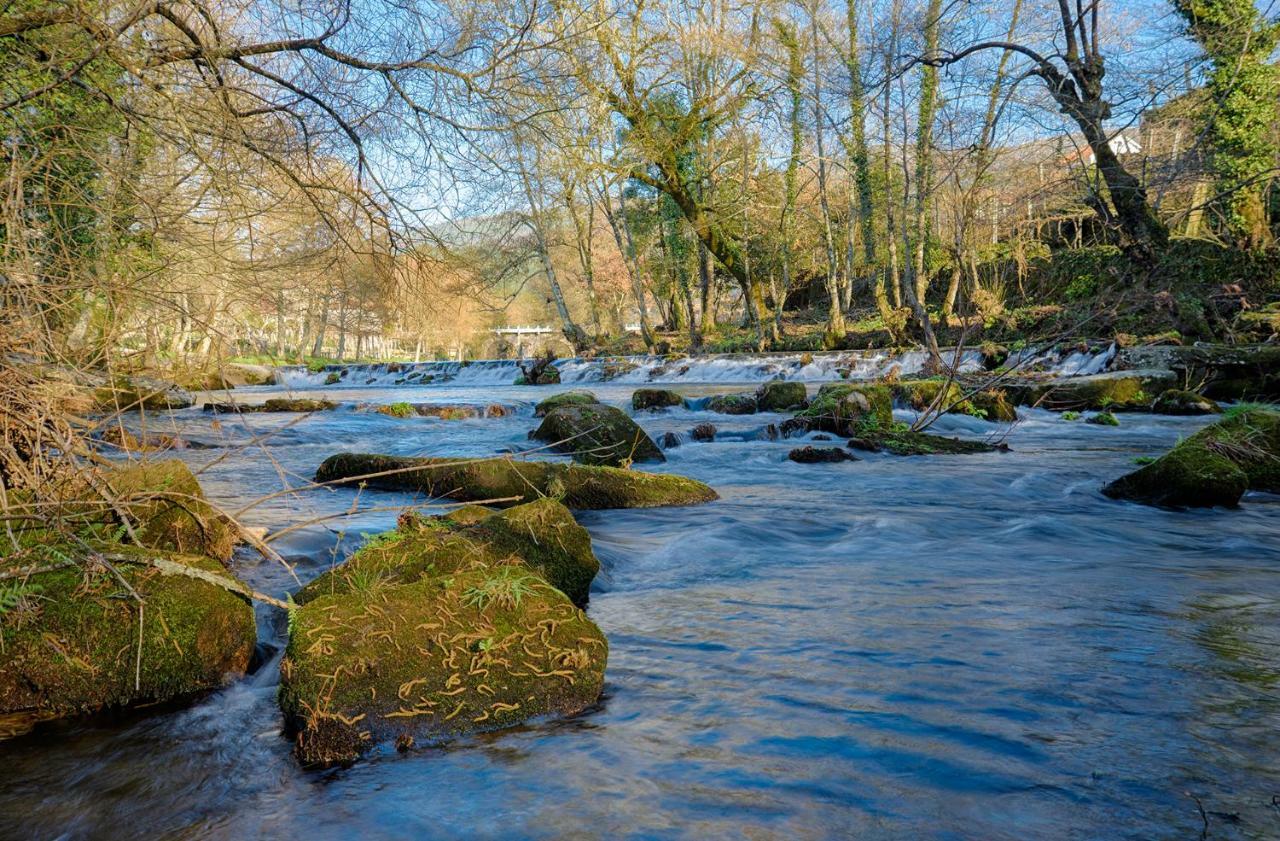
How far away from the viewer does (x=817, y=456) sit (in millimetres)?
9531

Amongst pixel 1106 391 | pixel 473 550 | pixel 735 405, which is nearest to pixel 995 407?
pixel 1106 391

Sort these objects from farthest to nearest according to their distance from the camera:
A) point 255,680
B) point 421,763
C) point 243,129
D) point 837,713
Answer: point 243,129, point 255,680, point 837,713, point 421,763

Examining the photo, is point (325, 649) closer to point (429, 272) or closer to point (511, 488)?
point (429, 272)

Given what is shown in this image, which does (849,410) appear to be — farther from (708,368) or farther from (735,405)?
(708,368)

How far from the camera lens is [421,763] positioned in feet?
8.42

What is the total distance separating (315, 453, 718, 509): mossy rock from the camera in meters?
6.41

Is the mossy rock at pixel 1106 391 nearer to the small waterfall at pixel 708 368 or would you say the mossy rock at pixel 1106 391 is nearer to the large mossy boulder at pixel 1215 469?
the small waterfall at pixel 708 368

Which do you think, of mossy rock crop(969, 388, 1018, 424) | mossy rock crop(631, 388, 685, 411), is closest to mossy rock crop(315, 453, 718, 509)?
mossy rock crop(969, 388, 1018, 424)

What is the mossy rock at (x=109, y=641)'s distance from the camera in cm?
290

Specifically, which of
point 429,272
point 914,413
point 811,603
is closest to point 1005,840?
point 811,603

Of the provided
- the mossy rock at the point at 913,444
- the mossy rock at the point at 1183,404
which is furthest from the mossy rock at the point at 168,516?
the mossy rock at the point at 1183,404

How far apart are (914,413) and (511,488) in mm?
8776

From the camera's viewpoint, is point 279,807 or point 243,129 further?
point 243,129

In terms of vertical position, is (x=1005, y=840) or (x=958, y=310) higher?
(x=958, y=310)
